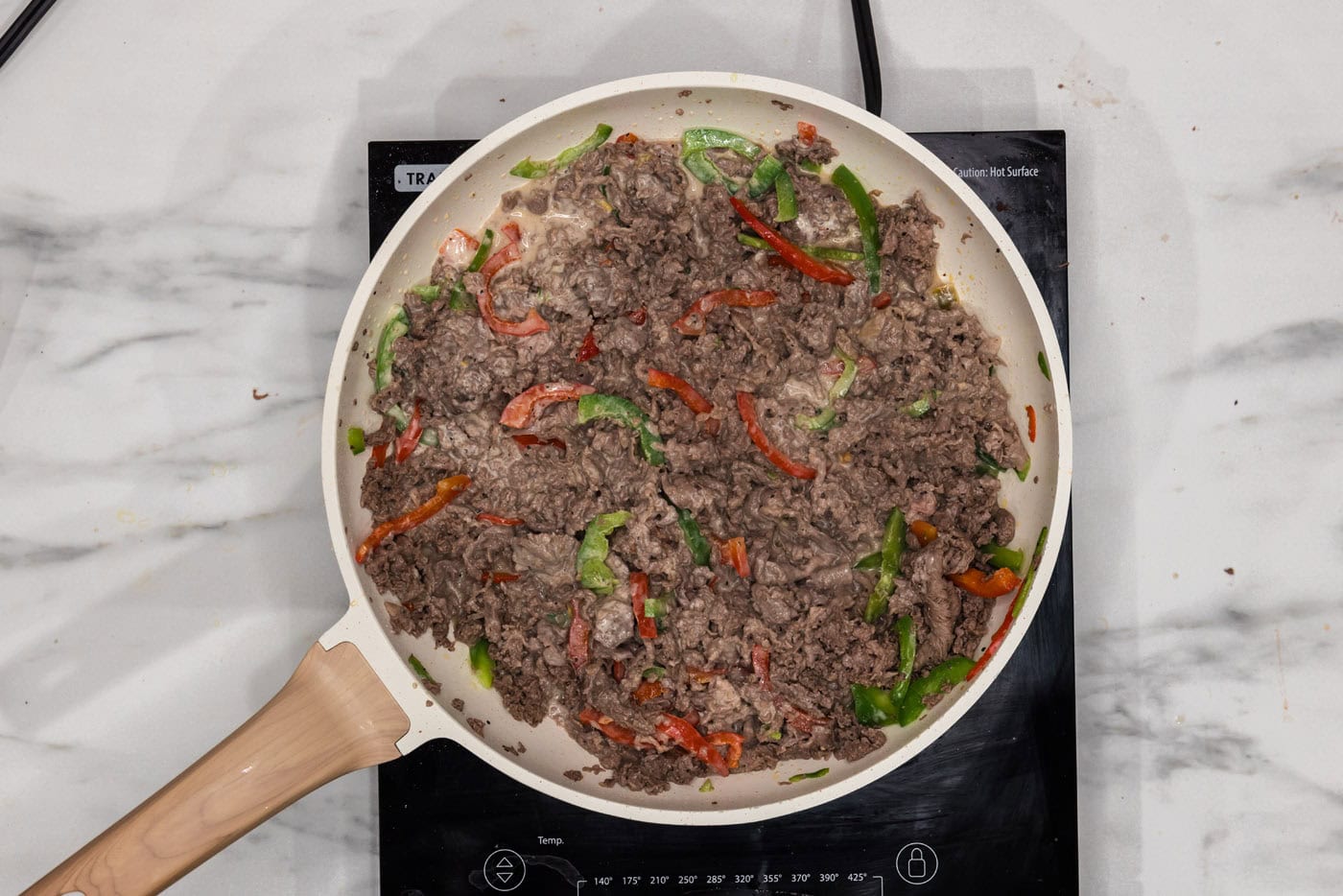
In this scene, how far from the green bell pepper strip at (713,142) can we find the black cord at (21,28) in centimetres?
98

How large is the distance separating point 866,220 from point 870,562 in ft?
1.47

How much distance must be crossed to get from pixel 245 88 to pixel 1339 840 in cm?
196

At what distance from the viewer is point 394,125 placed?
148 cm

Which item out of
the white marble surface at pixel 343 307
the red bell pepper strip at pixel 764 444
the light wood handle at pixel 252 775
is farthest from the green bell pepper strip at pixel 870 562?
the light wood handle at pixel 252 775

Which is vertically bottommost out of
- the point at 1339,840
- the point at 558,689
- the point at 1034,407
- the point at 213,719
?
the point at 1339,840

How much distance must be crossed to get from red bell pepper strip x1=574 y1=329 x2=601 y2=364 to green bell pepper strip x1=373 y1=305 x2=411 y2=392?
0.73 ft

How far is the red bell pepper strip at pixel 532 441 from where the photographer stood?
1312 mm

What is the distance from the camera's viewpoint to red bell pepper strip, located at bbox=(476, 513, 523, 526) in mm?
1302

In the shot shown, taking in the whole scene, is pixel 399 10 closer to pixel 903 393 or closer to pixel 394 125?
pixel 394 125

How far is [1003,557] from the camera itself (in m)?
1.29

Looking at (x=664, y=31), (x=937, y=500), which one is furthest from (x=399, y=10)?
(x=937, y=500)

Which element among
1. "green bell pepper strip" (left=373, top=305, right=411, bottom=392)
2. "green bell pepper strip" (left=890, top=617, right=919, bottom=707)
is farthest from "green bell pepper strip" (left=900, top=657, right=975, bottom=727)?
"green bell pepper strip" (left=373, top=305, right=411, bottom=392)

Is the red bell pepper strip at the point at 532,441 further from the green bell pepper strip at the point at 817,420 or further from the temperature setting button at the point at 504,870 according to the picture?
the temperature setting button at the point at 504,870

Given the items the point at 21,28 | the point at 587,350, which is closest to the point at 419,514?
the point at 587,350
